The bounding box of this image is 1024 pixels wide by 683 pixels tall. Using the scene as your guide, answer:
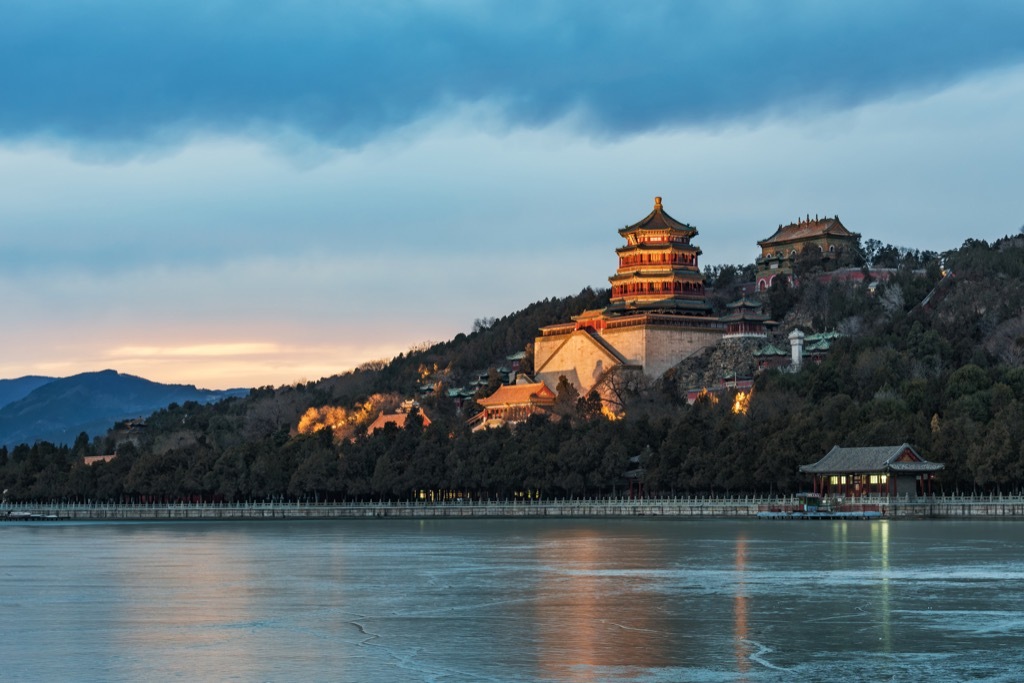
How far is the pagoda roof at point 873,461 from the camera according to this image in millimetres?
96438

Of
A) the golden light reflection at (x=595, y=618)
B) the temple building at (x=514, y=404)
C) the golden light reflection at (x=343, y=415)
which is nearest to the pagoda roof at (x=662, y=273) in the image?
the temple building at (x=514, y=404)

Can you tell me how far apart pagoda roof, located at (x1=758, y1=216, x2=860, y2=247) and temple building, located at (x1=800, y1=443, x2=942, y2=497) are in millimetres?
71642

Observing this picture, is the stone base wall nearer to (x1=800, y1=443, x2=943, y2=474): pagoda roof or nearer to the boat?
(x1=800, y1=443, x2=943, y2=474): pagoda roof

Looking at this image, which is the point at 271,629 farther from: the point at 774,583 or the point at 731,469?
the point at 731,469

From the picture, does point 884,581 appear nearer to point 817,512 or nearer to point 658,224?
point 817,512

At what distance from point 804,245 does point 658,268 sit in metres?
25.1

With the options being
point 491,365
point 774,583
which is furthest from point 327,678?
point 491,365

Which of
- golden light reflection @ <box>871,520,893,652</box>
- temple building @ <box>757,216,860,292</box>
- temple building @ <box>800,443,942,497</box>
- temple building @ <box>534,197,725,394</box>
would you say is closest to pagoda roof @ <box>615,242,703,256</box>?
temple building @ <box>534,197,725,394</box>

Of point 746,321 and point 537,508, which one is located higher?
point 746,321

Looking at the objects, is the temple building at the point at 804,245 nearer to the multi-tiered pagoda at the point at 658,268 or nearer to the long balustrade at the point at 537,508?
the multi-tiered pagoda at the point at 658,268

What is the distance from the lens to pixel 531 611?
41.6m

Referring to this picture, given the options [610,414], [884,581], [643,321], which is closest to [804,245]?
[643,321]

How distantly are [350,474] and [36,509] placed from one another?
34.4 meters

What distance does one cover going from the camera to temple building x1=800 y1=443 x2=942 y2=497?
9669 cm
